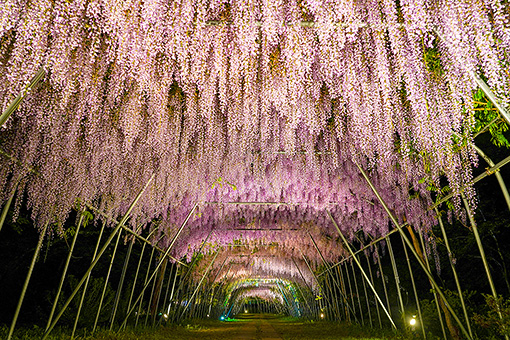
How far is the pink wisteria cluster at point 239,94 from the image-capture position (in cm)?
245

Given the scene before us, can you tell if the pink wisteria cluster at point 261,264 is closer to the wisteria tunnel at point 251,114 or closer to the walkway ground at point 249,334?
the walkway ground at point 249,334

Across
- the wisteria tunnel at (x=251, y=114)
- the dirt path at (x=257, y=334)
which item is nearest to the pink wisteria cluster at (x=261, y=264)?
the dirt path at (x=257, y=334)

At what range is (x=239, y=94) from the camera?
369cm

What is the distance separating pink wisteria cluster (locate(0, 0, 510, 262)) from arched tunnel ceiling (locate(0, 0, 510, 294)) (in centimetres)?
2

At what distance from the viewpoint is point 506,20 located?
2.17 meters

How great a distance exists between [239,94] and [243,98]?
0.16m

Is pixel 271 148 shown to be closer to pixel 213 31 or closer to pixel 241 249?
pixel 213 31

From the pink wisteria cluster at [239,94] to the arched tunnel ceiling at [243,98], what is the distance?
2cm

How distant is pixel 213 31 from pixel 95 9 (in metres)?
0.90

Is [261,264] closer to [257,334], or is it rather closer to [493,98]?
[257,334]

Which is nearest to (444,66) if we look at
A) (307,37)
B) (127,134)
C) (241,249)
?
(307,37)

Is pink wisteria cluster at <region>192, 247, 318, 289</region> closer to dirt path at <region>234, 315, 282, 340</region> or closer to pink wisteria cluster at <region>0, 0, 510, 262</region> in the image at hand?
dirt path at <region>234, 315, 282, 340</region>

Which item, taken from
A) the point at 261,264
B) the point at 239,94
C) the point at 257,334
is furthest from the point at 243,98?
the point at 261,264

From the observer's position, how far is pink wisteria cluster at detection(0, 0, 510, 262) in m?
2.45
